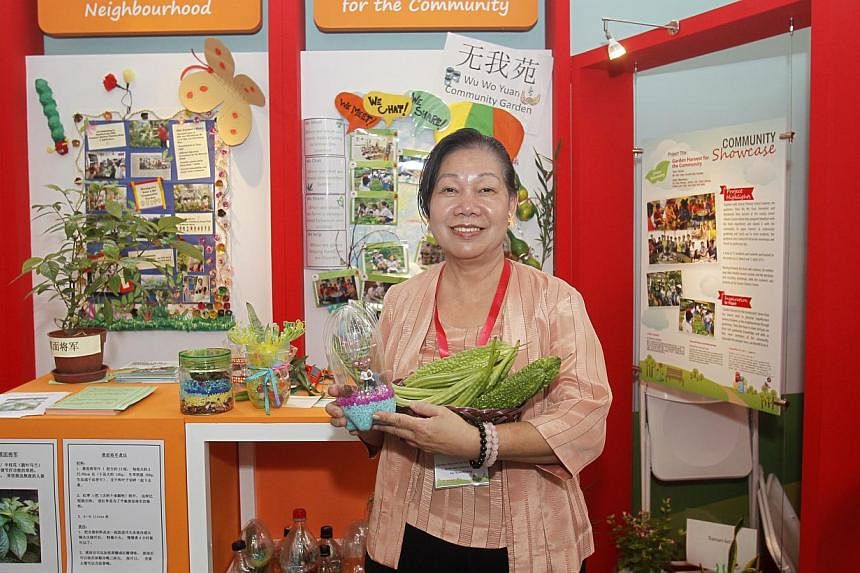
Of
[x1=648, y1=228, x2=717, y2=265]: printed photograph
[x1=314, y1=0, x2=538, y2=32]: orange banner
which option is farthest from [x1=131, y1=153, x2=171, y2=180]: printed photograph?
[x1=648, y1=228, x2=717, y2=265]: printed photograph

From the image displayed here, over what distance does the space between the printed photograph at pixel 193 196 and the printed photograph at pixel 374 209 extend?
2.06 ft

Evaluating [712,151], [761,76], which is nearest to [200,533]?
[712,151]

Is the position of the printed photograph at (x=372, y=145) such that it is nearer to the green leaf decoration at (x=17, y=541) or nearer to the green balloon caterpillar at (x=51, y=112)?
the green balloon caterpillar at (x=51, y=112)

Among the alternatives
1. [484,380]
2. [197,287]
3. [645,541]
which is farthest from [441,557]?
[197,287]

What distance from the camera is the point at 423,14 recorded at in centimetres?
291

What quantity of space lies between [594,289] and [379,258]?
3.02ft

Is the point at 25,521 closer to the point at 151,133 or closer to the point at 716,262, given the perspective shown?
the point at 151,133

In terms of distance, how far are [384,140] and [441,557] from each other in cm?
187

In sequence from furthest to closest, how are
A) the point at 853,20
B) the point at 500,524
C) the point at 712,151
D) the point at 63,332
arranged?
the point at 712,151 → the point at 63,332 → the point at 853,20 → the point at 500,524

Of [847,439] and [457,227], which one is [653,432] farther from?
[457,227]

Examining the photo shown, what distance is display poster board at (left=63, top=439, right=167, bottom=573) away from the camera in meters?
2.05

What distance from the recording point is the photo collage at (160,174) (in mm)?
2916

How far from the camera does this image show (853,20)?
189 centimetres

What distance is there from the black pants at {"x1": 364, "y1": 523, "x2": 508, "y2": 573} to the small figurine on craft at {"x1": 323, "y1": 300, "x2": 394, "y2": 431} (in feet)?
0.97
